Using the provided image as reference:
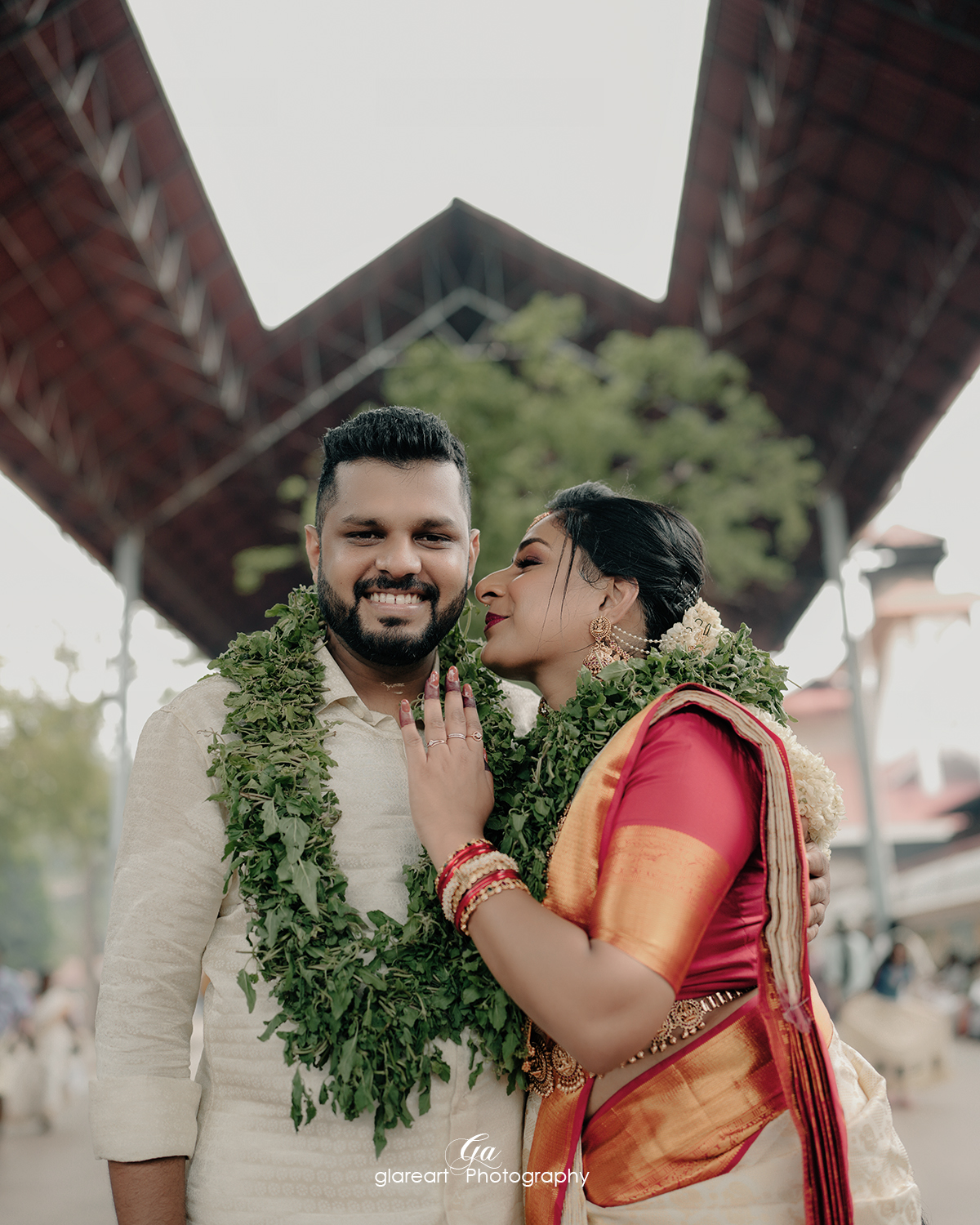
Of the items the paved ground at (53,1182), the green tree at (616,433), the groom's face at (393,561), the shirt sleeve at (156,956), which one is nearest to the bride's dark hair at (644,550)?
the groom's face at (393,561)

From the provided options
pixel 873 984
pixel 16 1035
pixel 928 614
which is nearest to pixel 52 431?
pixel 16 1035

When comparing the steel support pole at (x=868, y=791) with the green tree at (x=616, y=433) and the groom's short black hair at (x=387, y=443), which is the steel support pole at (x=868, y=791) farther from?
the groom's short black hair at (x=387, y=443)

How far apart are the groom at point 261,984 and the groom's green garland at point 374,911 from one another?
59 millimetres

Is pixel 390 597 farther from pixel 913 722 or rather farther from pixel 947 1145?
pixel 913 722

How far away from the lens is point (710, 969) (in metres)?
2.02

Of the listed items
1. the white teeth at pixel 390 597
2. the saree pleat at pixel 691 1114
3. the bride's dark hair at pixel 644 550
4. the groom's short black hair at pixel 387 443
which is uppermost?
the groom's short black hair at pixel 387 443

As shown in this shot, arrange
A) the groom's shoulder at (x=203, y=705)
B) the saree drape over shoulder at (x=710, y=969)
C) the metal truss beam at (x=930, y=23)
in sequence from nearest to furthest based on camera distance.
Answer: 1. the saree drape over shoulder at (x=710, y=969)
2. the groom's shoulder at (x=203, y=705)
3. the metal truss beam at (x=930, y=23)

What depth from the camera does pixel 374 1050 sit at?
78.8 inches

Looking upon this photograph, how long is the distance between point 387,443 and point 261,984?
1.16 meters

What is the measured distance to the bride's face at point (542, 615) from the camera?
8.13ft

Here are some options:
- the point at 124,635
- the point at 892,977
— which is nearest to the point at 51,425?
the point at 124,635

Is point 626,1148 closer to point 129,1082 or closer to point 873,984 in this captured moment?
point 129,1082

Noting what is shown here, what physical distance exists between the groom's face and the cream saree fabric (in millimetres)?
1082

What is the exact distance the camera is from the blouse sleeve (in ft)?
5.79
